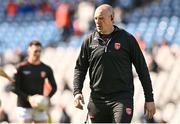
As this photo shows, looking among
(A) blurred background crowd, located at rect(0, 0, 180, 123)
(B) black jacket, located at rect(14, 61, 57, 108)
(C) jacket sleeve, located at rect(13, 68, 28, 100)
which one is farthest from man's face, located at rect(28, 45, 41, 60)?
(A) blurred background crowd, located at rect(0, 0, 180, 123)

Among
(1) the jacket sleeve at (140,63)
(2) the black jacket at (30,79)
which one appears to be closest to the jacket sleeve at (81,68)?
(1) the jacket sleeve at (140,63)

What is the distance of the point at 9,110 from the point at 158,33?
4.63 metres

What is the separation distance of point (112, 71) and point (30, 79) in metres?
4.37

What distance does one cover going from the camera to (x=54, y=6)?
71.3ft

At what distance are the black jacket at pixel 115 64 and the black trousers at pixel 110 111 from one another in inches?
3.2

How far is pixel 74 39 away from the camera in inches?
763

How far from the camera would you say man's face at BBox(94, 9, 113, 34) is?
24.9ft

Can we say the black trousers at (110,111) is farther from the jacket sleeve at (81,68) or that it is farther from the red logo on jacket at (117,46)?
the red logo on jacket at (117,46)

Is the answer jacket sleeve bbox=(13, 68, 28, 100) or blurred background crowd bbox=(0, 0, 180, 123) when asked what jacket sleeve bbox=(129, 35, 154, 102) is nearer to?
jacket sleeve bbox=(13, 68, 28, 100)

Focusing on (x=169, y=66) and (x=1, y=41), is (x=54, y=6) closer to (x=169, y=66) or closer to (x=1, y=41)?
(x=1, y=41)

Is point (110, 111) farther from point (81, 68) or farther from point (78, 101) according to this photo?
point (81, 68)

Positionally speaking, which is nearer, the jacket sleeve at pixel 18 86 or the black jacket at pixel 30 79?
the jacket sleeve at pixel 18 86

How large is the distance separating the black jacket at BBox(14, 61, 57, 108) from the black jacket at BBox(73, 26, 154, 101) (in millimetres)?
4092

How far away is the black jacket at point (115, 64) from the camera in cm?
771
